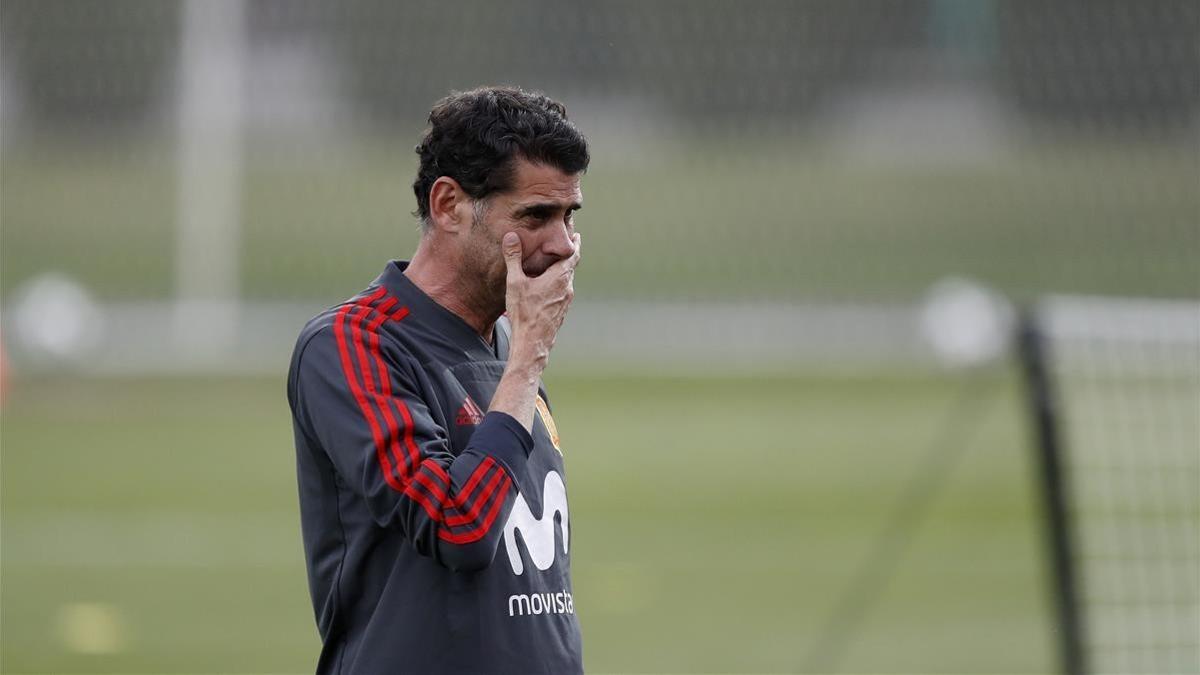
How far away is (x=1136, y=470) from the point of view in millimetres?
6750

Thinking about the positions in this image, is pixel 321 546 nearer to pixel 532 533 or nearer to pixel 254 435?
pixel 532 533

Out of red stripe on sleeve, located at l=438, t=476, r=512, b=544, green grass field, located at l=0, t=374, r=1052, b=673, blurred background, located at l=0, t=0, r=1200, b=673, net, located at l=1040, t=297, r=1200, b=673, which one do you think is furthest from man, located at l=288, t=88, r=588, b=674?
blurred background, located at l=0, t=0, r=1200, b=673

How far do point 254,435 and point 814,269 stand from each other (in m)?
7.82

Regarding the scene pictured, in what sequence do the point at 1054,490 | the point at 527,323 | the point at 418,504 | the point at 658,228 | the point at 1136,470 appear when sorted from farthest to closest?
the point at 658,228 → the point at 1136,470 → the point at 1054,490 → the point at 527,323 → the point at 418,504

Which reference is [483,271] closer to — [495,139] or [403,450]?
[495,139]

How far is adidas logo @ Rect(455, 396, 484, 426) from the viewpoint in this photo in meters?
3.14

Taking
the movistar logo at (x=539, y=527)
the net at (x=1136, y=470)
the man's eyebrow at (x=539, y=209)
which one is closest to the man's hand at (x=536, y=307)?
→ the man's eyebrow at (x=539, y=209)

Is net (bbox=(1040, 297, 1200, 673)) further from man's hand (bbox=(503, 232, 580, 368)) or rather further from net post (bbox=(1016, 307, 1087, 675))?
man's hand (bbox=(503, 232, 580, 368))

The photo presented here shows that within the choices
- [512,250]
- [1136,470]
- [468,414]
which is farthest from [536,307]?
[1136,470]

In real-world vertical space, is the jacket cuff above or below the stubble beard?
below

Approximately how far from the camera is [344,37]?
1797cm

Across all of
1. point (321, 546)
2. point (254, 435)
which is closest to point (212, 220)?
point (254, 435)

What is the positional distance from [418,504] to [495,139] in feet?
2.39

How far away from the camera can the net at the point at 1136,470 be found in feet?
21.0
